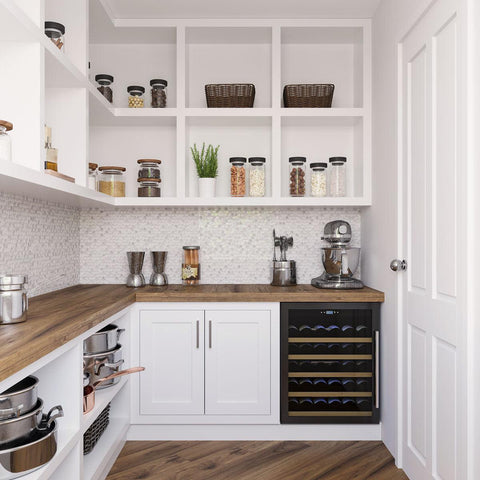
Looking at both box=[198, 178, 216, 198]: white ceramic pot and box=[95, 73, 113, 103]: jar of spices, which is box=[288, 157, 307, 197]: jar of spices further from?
box=[95, 73, 113, 103]: jar of spices

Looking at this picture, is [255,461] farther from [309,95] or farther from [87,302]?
[309,95]

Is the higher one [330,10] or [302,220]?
[330,10]

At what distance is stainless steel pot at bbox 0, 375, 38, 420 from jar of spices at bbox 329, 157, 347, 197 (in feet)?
6.99

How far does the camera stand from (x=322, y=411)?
106 inches

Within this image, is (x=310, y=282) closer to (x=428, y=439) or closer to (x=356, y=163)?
(x=356, y=163)

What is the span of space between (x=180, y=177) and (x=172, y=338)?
997mm

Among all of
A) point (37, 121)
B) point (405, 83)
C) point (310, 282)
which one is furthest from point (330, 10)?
point (37, 121)

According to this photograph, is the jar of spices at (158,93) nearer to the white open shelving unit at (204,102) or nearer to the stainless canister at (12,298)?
the white open shelving unit at (204,102)

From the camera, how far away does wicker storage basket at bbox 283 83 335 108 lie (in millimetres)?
3004

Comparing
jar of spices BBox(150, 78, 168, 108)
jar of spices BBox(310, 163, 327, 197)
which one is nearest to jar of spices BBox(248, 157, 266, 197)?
jar of spices BBox(310, 163, 327, 197)

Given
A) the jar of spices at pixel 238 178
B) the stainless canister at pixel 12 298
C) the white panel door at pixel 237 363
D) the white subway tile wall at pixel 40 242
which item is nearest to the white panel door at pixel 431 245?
the white panel door at pixel 237 363

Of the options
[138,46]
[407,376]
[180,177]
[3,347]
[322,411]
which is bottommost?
[322,411]

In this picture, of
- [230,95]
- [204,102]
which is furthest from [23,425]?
[204,102]

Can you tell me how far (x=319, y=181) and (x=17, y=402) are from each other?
7.14ft
